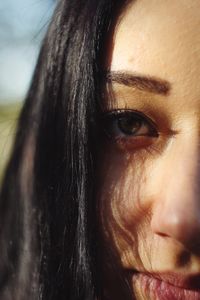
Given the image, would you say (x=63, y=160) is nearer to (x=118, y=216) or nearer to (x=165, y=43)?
(x=118, y=216)

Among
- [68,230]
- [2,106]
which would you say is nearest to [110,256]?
[68,230]

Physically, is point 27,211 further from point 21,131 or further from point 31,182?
point 21,131

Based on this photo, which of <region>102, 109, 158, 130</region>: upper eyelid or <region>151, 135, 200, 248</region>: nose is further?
<region>102, 109, 158, 130</region>: upper eyelid

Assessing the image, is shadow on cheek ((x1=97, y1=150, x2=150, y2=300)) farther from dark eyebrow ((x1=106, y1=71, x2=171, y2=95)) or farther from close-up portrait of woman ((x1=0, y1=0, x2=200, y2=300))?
dark eyebrow ((x1=106, y1=71, x2=171, y2=95))

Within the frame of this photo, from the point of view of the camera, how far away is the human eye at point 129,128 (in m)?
1.05

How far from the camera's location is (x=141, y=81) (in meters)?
0.98

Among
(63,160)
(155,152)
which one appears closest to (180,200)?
(155,152)

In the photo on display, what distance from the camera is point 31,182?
1337 millimetres

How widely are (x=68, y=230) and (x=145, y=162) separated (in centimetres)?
28

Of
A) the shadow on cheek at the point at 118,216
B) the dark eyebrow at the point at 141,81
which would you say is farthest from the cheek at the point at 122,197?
the dark eyebrow at the point at 141,81

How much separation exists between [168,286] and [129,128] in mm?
370

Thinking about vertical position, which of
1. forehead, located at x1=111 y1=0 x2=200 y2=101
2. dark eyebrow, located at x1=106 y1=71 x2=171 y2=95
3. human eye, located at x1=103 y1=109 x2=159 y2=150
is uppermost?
forehead, located at x1=111 y1=0 x2=200 y2=101

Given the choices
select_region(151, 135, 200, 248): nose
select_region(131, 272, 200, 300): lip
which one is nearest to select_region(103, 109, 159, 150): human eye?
select_region(151, 135, 200, 248): nose

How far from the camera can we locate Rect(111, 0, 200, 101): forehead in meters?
0.93
